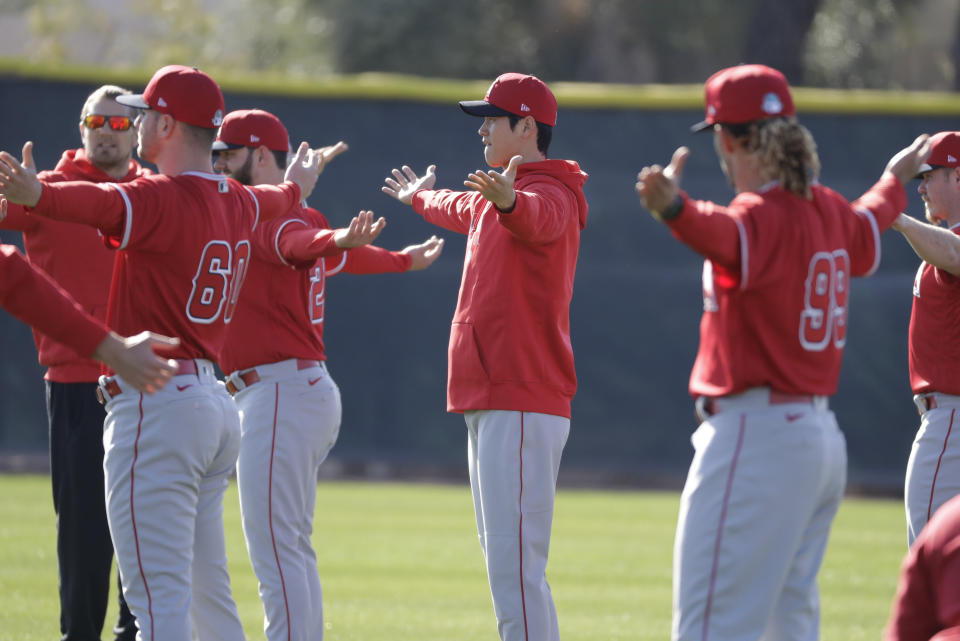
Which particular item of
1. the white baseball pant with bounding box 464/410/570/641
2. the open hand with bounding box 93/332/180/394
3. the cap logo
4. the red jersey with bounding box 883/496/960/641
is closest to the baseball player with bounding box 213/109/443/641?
the white baseball pant with bounding box 464/410/570/641

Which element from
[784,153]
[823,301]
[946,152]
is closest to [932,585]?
[823,301]

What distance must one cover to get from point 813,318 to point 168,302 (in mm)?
2127

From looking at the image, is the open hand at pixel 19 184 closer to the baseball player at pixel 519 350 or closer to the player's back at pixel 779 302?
the baseball player at pixel 519 350

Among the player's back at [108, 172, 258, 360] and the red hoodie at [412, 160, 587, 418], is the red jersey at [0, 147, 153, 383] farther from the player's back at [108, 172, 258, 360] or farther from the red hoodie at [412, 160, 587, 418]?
the red hoodie at [412, 160, 587, 418]

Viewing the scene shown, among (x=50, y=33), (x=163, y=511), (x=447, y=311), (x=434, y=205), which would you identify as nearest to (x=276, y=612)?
(x=163, y=511)

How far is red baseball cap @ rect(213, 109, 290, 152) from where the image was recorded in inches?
215

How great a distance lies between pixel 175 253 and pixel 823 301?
2127mm

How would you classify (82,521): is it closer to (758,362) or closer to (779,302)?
(758,362)

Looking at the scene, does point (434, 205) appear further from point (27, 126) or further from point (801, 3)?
point (801, 3)

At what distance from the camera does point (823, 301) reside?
3752 millimetres

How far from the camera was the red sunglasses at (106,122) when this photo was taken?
575cm

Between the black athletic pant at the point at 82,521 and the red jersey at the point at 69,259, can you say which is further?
the red jersey at the point at 69,259

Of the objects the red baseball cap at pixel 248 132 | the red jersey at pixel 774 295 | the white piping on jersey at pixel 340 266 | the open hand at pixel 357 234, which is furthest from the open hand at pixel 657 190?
the white piping on jersey at pixel 340 266

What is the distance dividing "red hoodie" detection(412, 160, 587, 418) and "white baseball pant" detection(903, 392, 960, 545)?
60.5 inches
